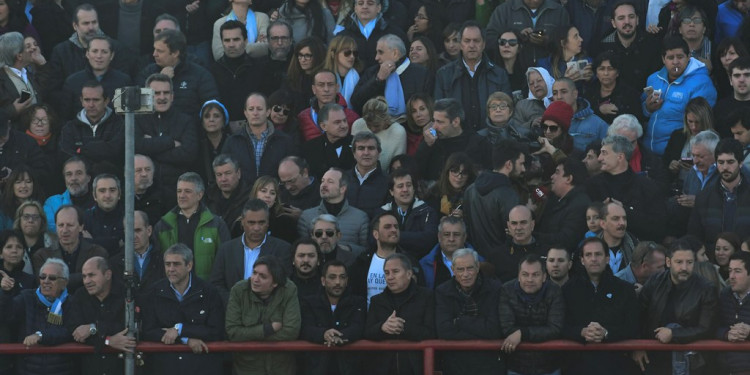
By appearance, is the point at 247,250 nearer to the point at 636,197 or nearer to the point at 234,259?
the point at 234,259

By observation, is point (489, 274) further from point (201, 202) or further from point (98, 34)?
point (98, 34)

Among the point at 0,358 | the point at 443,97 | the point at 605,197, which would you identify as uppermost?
the point at 443,97

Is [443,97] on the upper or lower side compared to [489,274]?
upper

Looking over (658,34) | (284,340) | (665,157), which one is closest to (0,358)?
(284,340)

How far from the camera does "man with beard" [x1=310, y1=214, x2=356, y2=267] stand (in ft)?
54.1

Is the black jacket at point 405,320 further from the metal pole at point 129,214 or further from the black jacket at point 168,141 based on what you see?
the black jacket at point 168,141

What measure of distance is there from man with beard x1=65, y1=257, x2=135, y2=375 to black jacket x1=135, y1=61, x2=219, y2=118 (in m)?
3.90

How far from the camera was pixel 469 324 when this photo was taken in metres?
15.0

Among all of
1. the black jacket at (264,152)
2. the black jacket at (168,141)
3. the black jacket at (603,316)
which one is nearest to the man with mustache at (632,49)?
the black jacket at (264,152)

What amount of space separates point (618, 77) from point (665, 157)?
1476 millimetres

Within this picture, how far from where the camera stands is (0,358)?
15.4m

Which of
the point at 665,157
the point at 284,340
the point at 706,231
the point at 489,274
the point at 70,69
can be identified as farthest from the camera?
the point at 70,69

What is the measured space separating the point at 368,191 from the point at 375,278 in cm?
168

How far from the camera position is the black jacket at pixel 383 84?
19.3 metres
